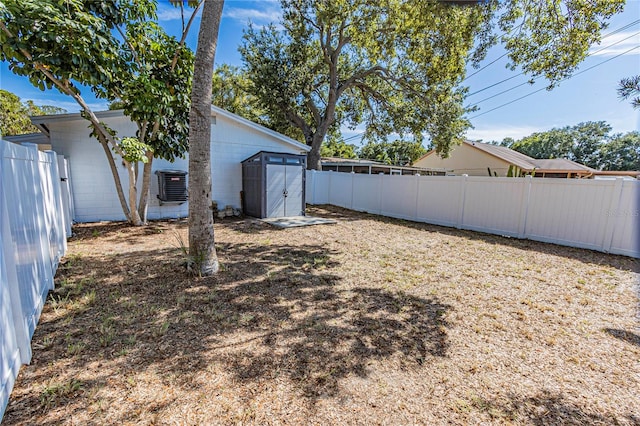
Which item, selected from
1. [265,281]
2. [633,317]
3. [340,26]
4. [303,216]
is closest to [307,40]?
[340,26]

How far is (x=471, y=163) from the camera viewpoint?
79.5 feet

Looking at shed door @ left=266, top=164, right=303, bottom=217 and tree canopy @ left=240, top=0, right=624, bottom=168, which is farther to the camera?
shed door @ left=266, top=164, right=303, bottom=217

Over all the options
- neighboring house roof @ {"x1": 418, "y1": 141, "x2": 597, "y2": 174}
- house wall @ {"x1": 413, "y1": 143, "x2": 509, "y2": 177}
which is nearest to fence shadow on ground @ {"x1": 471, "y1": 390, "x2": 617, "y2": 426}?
neighboring house roof @ {"x1": 418, "y1": 141, "x2": 597, "y2": 174}

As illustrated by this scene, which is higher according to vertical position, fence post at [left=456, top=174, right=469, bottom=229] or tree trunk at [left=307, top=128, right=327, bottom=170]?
tree trunk at [left=307, top=128, right=327, bottom=170]

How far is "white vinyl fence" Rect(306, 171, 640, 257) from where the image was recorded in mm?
5723

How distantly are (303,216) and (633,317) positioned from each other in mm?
8063

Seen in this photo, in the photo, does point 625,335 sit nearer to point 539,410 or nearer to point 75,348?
point 539,410

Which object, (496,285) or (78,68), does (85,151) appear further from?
(496,285)

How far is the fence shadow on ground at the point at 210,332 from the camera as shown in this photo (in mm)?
2080

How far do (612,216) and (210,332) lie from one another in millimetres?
7912

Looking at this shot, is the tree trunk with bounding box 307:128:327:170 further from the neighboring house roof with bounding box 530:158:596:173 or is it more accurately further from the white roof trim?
the neighboring house roof with bounding box 530:158:596:173

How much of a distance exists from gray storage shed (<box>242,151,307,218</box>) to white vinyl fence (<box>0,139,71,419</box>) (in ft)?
18.4

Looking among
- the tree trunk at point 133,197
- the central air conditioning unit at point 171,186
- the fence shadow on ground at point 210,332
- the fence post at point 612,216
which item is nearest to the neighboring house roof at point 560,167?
the fence post at point 612,216

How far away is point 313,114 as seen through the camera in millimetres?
16656
